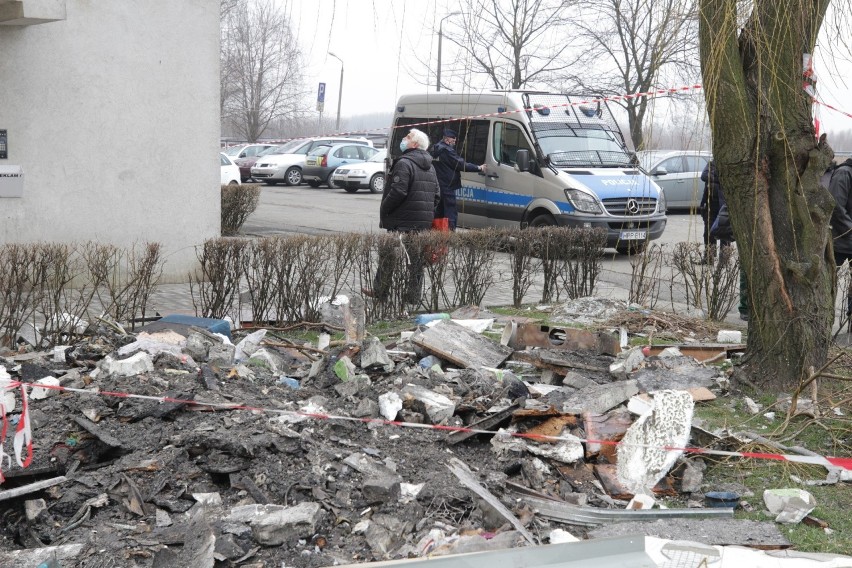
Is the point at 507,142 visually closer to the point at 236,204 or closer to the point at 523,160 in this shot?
the point at 523,160

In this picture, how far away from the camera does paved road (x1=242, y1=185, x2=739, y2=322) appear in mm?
11586

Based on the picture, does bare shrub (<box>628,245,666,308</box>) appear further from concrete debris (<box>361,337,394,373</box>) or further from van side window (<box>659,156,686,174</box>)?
van side window (<box>659,156,686,174</box>)

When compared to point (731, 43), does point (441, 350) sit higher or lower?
lower

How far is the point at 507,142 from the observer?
1505 cm

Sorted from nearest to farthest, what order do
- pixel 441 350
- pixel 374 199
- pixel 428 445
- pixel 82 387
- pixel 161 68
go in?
pixel 428 445
pixel 82 387
pixel 441 350
pixel 161 68
pixel 374 199

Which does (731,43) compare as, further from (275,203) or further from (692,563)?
(275,203)

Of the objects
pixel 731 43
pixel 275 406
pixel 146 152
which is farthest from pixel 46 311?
pixel 731 43

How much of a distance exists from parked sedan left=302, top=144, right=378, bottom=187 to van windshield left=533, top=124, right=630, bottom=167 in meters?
17.1

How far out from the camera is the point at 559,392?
20.2ft

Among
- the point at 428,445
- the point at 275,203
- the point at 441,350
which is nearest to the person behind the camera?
the point at 428,445

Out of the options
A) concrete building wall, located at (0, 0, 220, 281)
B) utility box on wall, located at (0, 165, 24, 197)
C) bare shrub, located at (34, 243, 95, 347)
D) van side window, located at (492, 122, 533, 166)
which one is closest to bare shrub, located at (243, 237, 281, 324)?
bare shrub, located at (34, 243, 95, 347)

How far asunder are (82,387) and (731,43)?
15.2 ft

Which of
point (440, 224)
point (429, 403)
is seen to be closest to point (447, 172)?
point (440, 224)

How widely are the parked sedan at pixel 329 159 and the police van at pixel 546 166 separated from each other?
1606 centimetres
